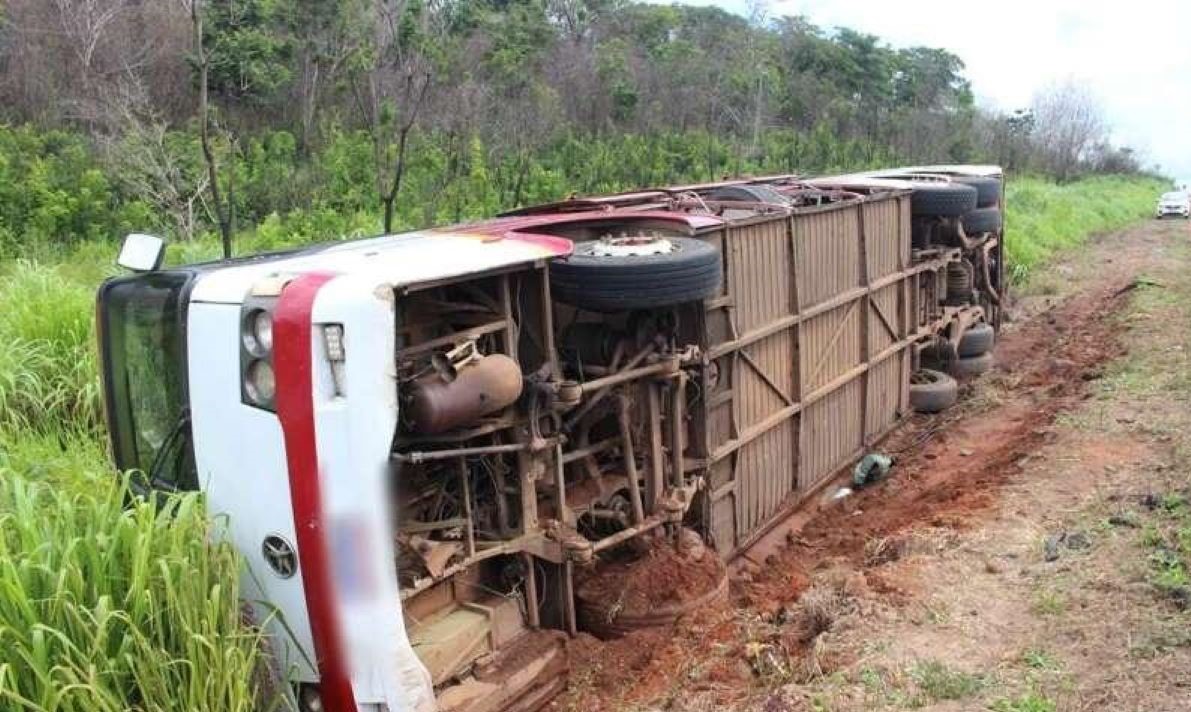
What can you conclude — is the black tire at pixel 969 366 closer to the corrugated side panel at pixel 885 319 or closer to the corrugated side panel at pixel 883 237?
the corrugated side panel at pixel 885 319

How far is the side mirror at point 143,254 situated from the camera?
4.22 meters

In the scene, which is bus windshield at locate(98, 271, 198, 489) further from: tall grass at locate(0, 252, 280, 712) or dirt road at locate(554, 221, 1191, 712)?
dirt road at locate(554, 221, 1191, 712)

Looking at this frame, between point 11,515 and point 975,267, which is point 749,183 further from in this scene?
point 11,515

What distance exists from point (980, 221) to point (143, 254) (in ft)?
29.2

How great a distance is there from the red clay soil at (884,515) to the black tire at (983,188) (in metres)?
1.84

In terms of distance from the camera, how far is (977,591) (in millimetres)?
5094

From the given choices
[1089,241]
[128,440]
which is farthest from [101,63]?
[1089,241]

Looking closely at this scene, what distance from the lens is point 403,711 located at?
3.73 m

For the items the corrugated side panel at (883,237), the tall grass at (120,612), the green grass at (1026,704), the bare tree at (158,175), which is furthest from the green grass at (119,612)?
the bare tree at (158,175)

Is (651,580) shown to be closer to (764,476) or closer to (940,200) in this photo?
(764,476)

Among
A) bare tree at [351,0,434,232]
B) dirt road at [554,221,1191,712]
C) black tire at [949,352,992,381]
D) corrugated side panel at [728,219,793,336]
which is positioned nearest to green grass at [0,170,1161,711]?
dirt road at [554,221,1191,712]

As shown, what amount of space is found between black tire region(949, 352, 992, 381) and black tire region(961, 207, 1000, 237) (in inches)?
51.2

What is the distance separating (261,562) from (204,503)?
0.29m

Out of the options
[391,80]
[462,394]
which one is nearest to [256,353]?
[462,394]
